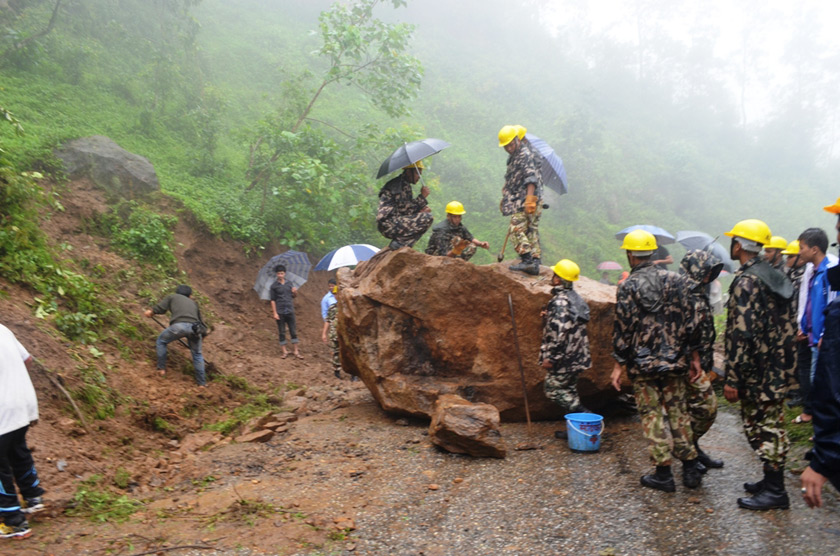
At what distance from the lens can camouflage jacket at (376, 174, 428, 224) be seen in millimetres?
7629

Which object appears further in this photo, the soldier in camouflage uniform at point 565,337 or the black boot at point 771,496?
the soldier in camouflage uniform at point 565,337

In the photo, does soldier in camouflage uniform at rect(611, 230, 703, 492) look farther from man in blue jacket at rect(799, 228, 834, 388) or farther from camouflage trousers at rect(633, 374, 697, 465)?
man in blue jacket at rect(799, 228, 834, 388)

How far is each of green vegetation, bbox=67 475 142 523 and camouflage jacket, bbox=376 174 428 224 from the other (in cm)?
442

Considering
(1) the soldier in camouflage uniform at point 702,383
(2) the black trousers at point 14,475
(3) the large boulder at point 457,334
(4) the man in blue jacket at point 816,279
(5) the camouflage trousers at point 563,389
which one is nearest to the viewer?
(2) the black trousers at point 14,475

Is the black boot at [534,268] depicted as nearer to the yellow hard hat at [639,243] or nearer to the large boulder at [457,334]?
the large boulder at [457,334]

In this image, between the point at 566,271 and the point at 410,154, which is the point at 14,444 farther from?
the point at 566,271

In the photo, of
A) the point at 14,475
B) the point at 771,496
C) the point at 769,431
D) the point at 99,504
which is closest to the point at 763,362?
the point at 769,431

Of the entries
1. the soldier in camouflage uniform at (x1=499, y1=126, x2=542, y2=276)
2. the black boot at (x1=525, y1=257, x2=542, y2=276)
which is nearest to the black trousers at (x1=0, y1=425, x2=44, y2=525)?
the soldier in camouflage uniform at (x1=499, y1=126, x2=542, y2=276)

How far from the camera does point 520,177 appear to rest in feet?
22.7

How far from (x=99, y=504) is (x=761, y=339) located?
5538 millimetres

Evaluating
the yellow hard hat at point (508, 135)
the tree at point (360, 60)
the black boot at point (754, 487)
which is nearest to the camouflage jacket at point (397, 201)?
the yellow hard hat at point (508, 135)

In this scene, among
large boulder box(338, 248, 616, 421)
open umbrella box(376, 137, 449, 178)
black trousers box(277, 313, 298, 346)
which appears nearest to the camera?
large boulder box(338, 248, 616, 421)

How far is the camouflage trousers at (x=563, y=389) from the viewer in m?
6.13

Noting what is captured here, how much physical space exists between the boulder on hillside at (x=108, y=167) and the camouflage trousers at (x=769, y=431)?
11474 mm
